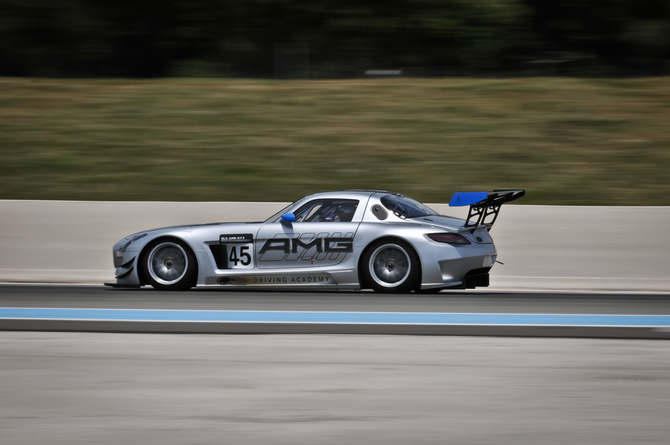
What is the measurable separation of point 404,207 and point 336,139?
5.85m

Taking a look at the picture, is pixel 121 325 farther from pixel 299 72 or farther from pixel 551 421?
pixel 299 72

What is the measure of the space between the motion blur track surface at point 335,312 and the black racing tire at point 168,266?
0.17 m

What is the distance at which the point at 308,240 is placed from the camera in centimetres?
981

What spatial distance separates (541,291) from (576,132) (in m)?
5.79

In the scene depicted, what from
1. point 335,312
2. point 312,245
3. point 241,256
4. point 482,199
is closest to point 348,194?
point 312,245

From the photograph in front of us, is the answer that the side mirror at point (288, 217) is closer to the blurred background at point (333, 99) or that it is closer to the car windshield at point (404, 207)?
the car windshield at point (404, 207)

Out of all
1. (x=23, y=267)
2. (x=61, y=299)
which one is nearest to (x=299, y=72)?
(x=23, y=267)

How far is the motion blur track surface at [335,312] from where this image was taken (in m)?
7.11

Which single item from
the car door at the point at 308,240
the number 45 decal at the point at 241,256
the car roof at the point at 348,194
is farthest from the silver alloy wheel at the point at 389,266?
the number 45 decal at the point at 241,256

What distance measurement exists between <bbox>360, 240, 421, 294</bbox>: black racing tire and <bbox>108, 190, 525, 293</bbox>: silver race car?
1cm

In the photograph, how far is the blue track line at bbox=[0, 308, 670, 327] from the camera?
755cm

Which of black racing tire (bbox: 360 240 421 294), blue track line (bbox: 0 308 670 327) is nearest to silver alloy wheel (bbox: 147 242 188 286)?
blue track line (bbox: 0 308 670 327)

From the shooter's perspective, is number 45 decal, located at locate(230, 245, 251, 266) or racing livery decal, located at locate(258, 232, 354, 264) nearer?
racing livery decal, located at locate(258, 232, 354, 264)

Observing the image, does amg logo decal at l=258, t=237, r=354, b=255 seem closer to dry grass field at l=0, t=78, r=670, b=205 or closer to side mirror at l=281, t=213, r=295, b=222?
side mirror at l=281, t=213, r=295, b=222
